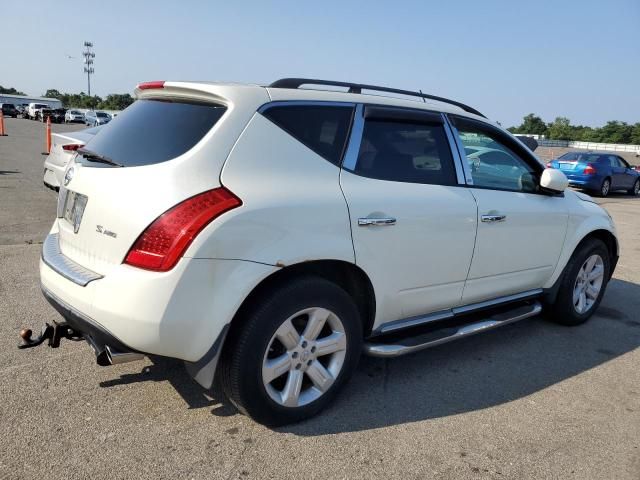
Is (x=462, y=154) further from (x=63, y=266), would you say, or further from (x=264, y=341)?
(x=63, y=266)

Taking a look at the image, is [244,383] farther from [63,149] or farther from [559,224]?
[63,149]

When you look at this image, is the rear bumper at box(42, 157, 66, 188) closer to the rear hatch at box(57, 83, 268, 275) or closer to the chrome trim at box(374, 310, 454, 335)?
the rear hatch at box(57, 83, 268, 275)

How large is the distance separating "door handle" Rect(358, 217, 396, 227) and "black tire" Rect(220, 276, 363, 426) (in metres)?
0.38

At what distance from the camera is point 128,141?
9.66ft

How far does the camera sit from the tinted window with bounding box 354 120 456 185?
321cm

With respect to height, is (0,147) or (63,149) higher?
(63,149)

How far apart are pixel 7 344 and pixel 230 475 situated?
211 centimetres

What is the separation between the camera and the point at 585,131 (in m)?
81.8

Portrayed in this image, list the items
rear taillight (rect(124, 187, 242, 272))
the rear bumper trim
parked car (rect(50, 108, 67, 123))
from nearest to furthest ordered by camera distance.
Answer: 1. rear taillight (rect(124, 187, 242, 272))
2. the rear bumper trim
3. parked car (rect(50, 108, 67, 123))

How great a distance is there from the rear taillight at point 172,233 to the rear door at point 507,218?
1.98m

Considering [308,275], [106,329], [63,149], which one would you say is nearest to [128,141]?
[106,329]

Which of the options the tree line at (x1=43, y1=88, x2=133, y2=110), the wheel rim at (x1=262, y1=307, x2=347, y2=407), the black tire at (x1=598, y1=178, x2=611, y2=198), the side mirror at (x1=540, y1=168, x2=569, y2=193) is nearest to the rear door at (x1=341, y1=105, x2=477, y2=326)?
the wheel rim at (x1=262, y1=307, x2=347, y2=407)

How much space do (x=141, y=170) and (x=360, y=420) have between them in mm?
1812

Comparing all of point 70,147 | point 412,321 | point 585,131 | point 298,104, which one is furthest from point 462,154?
point 585,131
